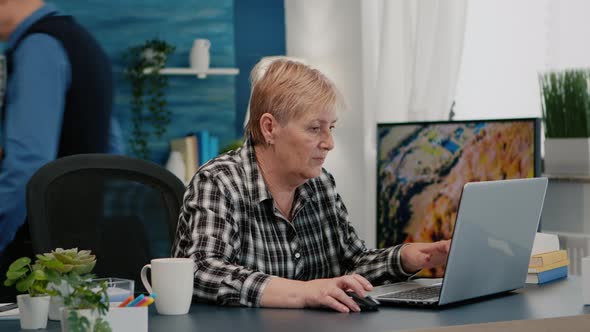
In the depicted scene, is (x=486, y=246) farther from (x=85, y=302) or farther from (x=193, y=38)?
(x=193, y=38)

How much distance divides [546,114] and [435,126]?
38.6 inches

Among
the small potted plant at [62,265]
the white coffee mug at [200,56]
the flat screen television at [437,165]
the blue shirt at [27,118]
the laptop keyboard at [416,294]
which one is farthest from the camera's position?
the white coffee mug at [200,56]

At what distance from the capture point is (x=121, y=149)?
453 cm

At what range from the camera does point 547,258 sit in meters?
2.16

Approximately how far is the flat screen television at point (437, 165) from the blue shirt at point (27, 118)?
5.75 ft

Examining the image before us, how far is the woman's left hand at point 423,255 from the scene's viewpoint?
2.04 m

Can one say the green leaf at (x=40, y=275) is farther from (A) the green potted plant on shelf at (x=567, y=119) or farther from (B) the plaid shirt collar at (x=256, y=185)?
(A) the green potted plant on shelf at (x=567, y=119)

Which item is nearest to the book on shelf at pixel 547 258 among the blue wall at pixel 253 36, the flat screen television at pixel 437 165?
the flat screen television at pixel 437 165

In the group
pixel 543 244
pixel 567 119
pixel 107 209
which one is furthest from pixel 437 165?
pixel 107 209

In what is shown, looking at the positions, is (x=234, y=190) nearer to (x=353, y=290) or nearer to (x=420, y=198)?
(x=353, y=290)

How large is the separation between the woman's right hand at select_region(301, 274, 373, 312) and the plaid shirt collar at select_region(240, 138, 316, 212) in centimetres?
40

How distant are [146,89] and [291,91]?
256cm

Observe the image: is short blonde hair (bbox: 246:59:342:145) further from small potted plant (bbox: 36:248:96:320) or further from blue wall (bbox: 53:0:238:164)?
blue wall (bbox: 53:0:238:164)

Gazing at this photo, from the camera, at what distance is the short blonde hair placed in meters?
2.16
